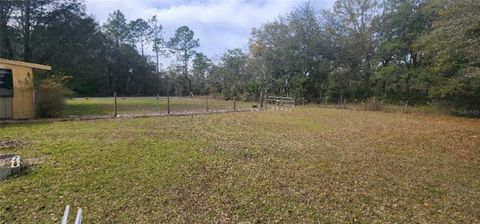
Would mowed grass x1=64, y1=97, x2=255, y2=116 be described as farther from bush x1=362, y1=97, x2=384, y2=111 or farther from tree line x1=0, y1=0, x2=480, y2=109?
bush x1=362, y1=97, x2=384, y2=111

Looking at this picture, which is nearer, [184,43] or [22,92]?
[22,92]

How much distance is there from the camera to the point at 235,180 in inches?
183

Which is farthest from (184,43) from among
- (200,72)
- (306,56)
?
(306,56)

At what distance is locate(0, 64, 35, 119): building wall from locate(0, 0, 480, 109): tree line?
974 cm

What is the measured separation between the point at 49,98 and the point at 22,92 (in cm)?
84

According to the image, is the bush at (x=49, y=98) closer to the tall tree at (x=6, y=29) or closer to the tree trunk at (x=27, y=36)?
the tall tree at (x=6, y=29)

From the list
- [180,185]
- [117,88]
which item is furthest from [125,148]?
[117,88]

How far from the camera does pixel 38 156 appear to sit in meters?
5.71

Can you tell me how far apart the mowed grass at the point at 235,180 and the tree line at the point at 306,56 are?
427 inches

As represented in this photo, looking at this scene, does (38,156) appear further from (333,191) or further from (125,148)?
(333,191)

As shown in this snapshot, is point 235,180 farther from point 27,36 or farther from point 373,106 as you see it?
point 27,36

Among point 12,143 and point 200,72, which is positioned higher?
point 200,72

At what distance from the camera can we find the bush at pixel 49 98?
38.3ft

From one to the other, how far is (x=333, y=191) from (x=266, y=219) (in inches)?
51.5
